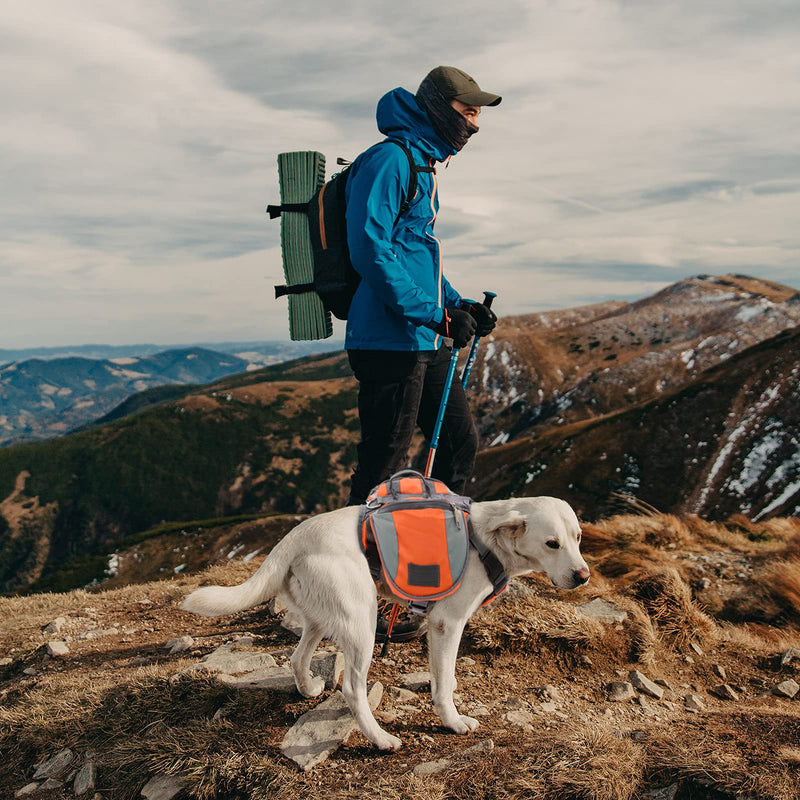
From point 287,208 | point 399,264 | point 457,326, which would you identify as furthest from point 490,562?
point 287,208

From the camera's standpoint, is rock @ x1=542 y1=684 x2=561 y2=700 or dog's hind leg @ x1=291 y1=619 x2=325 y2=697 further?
rock @ x1=542 y1=684 x2=561 y2=700

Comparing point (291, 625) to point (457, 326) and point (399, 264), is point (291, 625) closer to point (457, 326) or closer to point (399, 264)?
point (457, 326)

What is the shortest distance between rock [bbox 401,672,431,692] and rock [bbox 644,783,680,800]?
1.90 m

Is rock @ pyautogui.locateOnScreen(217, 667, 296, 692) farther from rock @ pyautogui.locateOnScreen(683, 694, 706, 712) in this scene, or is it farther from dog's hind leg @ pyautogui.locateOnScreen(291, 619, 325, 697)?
rock @ pyautogui.locateOnScreen(683, 694, 706, 712)

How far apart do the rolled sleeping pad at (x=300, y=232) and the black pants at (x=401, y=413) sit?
0.53 metres

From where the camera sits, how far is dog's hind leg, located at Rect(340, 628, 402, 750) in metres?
3.83

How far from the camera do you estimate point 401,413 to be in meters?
4.97

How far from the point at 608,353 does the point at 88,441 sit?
15942 cm

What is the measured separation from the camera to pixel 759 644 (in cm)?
612

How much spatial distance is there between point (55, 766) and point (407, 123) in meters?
5.74

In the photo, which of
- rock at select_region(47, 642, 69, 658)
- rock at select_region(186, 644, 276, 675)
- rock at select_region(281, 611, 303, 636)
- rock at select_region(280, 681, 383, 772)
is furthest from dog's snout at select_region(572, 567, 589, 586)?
rock at select_region(47, 642, 69, 658)

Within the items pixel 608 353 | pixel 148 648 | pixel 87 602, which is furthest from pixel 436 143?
pixel 608 353

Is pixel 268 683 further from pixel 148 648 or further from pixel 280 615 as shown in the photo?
pixel 148 648

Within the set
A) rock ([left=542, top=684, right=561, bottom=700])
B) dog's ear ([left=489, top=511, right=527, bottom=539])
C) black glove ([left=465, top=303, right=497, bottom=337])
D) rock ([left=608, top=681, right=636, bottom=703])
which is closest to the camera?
dog's ear ([left=489, top=511, right=527, bottom=539])
